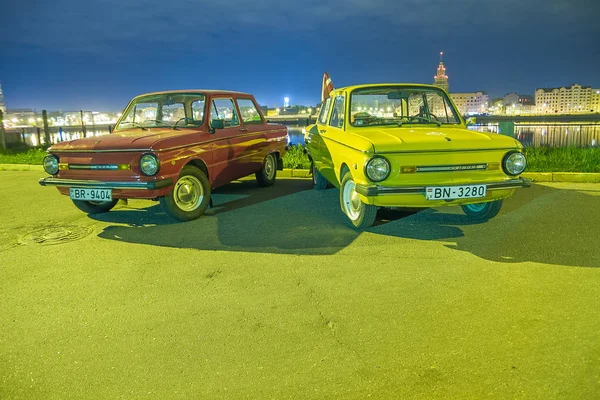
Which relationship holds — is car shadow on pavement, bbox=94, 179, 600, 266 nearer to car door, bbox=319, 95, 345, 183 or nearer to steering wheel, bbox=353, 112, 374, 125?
car door, bbox=319, 95, 345, 183

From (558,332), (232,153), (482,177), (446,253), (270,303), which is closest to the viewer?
(558,332)

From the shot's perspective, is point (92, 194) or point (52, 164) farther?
point (52, 164)

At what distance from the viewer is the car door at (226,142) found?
272 inches

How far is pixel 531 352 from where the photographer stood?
9.05ft

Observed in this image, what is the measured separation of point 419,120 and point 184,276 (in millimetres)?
3805

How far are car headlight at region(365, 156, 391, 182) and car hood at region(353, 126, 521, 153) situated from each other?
0.38ft

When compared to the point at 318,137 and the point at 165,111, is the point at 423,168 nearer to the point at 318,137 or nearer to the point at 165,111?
the point at 318,137

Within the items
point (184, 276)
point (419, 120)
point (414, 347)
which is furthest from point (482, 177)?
point (184, 276)

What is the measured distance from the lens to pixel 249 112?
327 inches

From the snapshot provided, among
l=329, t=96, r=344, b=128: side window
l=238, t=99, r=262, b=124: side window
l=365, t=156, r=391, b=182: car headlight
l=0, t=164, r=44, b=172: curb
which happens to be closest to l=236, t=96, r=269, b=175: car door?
l=238, t=99, r=262, b=124: side window

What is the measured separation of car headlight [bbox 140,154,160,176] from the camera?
18.4ft

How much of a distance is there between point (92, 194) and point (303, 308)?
11.8 feet

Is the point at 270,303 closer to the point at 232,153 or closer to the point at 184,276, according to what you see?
the point at 184,276

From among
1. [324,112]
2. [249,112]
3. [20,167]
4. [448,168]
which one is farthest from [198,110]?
[20,167]
